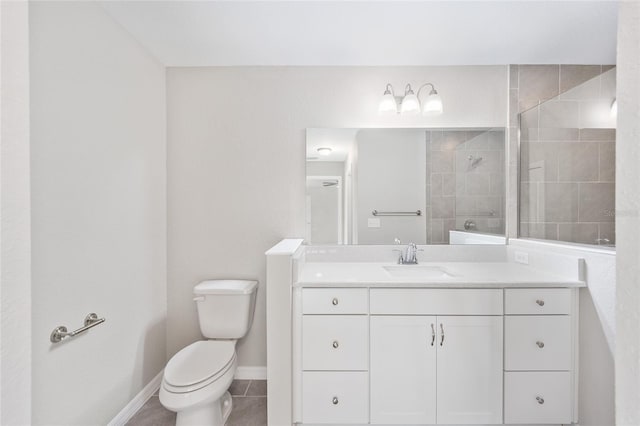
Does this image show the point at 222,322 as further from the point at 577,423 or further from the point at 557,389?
the point at 577,423

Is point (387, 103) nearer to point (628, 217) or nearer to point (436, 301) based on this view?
point (436, 301)

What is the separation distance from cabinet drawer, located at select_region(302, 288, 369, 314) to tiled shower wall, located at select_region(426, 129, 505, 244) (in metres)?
0.88

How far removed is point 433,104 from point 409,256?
3.61 feet

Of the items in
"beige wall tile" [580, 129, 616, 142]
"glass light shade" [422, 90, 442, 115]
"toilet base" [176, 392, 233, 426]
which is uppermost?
"glass light shade" [422, 90, 442, 115]

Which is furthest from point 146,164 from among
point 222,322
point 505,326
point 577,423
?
point 577,423

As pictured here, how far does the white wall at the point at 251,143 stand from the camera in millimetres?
2174

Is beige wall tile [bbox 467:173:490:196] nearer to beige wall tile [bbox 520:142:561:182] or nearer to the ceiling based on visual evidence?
beige wall tile [bbox 520:142:561:182]

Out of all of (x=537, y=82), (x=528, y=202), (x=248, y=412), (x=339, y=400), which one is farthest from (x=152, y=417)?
(x=537, y=82)

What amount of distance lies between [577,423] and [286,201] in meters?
2.18

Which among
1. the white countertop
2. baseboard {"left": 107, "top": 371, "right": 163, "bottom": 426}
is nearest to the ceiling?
the white countertop

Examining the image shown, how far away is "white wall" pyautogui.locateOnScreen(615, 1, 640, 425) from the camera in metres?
0.33

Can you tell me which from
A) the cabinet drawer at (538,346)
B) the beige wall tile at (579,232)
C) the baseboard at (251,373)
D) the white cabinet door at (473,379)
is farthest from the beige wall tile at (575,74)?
the baseboard at (251,373)

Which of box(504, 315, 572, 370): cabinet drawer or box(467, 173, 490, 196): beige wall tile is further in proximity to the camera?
box(467, 173, 490, 196): beige wall tile

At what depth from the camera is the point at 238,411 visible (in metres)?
1.83
